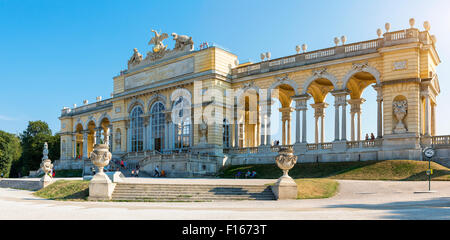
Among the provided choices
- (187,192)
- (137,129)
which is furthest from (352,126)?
(137,129)

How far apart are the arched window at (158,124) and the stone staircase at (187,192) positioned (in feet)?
90.2

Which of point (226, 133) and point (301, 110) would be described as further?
point (226, 133)

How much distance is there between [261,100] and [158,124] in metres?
13.4

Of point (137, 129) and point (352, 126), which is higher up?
point (352, 126)

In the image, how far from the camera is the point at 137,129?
5503 centimetres

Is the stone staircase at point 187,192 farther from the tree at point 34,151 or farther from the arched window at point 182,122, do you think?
the tree at point 34,151

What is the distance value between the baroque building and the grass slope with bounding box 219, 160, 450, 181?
1.89 metres

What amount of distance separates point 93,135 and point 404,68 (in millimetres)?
51620

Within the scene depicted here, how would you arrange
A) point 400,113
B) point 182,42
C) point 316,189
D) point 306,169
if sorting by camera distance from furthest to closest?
point 182,42
point 306,169
point 400,113
point 316,189

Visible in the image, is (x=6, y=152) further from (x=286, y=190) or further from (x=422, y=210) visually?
(x=422, y=210)

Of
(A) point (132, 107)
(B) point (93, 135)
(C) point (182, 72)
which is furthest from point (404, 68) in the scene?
(B) point (93, 135)

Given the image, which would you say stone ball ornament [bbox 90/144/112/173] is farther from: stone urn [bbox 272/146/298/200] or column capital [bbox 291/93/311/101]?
column capital [bbox 291/93/311/101]

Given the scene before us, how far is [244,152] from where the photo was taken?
150 ft
